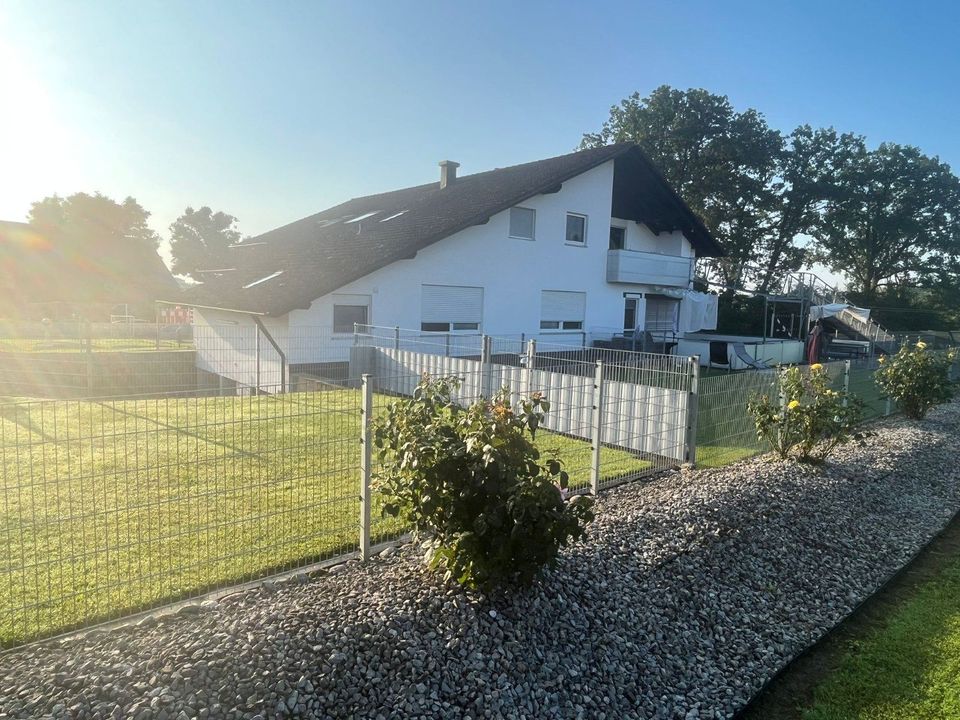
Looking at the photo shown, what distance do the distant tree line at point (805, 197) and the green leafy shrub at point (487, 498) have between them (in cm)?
3471

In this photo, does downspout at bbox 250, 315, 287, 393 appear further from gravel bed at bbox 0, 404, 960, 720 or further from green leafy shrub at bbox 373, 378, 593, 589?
green leafy shrub at bbox 373, 378, 593, 589

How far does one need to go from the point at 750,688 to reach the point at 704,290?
27184mm

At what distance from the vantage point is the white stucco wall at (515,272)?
1645 centimetres

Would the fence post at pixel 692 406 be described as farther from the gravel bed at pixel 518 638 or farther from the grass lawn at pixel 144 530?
the gravel bed at pixel 518 638

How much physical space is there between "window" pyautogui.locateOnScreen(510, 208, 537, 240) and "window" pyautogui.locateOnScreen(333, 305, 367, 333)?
5.60 meters

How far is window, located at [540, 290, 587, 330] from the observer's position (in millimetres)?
20625

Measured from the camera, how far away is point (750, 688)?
3770mm

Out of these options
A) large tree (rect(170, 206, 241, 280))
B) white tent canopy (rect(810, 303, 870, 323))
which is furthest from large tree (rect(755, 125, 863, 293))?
large tree (rect(170, 206, 241, 280))

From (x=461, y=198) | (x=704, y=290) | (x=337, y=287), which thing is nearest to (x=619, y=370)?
(x=337, y=287)

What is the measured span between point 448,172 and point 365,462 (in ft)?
69.0

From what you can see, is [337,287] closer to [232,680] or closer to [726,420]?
[726,420]

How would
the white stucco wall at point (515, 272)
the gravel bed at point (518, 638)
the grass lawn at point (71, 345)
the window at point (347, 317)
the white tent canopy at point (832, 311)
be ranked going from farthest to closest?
1. the white tent canopy at point (832, 311)
2. the grass lawn at point (71, 345)
3. the white stucco wall at point (515, 272)
4. the window at point (347, 317)
5. the gravel bed at point (518, 638)

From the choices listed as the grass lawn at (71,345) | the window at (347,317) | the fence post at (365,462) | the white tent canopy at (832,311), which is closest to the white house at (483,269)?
the window at (347,317)

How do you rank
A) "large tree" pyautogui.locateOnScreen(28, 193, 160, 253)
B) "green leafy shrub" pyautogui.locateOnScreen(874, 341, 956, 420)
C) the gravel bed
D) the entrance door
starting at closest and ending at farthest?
1. the gravel bed
2. "green leafy shrub" pyautogui.locateOnScreen(874, 341, 956, 420)
3. the entrance door
4. "large tree" pyautogui.locateOnScreen(28, 193, 160, 253)
